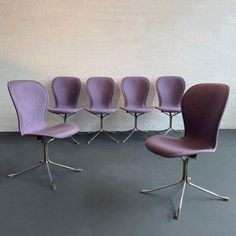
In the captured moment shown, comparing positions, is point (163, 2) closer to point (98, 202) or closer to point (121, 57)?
point (121, 57)

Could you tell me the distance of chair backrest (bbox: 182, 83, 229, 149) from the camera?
2334 millimetres

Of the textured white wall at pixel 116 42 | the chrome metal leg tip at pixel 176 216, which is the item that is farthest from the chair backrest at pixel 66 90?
the chrome metal leg tip at pixel 176 216

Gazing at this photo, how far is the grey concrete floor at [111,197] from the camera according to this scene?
200cm

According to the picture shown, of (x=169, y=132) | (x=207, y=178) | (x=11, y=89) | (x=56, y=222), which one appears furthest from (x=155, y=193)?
(x=169, y=132)

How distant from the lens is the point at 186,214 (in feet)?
7.20

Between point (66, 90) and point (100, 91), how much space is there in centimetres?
56

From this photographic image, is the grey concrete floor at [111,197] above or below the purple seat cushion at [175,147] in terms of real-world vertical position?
below

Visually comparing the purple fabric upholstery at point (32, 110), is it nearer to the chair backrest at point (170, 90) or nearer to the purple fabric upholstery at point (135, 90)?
the purple fabric upholstery at point (135, 90)

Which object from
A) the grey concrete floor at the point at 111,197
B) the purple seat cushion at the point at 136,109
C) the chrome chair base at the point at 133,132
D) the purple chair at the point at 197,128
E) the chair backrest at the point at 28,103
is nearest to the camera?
the grey concrete floor at the point at 111,197

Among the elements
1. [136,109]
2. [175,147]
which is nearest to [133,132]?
[136,109]

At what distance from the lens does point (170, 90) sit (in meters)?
4.80

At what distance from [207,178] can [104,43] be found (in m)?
2.89

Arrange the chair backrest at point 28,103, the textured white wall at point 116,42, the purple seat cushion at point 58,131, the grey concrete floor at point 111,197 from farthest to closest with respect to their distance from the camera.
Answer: the textured white wall at point 116,42
the chair backrest at point 28,103
the purple seat cushion at point 58,131
the grey concrete floor at point 111,197

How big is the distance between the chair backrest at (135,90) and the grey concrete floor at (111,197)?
1134mm
